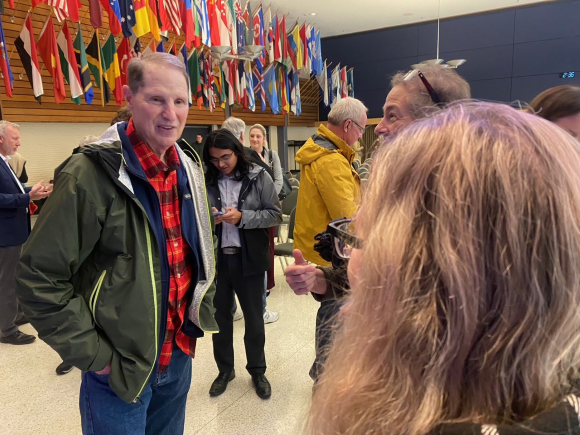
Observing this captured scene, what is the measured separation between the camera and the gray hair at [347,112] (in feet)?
7.09

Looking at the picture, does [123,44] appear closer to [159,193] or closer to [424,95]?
[159,193]

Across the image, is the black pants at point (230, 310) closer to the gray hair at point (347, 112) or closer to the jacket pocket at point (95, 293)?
the gray hair at point (347, 112)

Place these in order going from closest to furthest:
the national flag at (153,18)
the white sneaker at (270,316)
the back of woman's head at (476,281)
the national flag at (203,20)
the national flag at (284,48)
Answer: the back of woman's head at (476,281) < the white sneaker at (270,316) < the national flag at (153,18) < the national flag at (203,20) < the national flag at (284,48)

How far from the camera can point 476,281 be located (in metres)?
0.47

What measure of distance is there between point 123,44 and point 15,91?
5.31 ft

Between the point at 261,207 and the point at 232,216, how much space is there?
27 centimetres

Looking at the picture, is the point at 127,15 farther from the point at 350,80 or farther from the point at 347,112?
the point at 350,80

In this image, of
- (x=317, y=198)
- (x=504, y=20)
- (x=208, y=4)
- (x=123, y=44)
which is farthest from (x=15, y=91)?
(x=504, y=20)

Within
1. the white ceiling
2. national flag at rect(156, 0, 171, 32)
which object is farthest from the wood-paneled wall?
the white ceiling

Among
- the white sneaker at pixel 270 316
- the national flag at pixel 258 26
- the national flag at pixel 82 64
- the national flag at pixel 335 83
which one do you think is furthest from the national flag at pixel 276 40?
the white sneaker at pixel 270 316

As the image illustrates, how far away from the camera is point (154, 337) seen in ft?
4.21

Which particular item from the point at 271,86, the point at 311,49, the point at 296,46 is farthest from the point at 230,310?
the point at 311,49

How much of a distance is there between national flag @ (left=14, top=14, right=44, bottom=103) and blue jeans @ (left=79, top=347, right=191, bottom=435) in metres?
4.73

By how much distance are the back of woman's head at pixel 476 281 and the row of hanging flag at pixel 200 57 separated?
530cm
